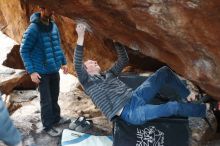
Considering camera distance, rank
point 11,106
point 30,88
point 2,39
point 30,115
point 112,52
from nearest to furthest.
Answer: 1. point 30,115
2. point 11,106
3. point 112,52
4. point 30,88
5. point 2,39

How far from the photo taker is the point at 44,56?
520 cm

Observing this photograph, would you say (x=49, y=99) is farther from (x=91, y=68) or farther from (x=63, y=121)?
(x=91, y=68)

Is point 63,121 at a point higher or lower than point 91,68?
lower

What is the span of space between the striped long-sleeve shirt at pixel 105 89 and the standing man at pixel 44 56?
0.80m

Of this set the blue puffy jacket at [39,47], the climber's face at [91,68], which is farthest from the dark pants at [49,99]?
the climber's face at [91,68]

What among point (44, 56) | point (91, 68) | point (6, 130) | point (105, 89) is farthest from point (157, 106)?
point (44, 56)

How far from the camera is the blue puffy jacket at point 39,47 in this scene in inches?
197

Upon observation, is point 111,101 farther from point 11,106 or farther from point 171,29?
point 11,106

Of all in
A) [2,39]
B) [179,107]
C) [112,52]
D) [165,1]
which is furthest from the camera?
[2,39]

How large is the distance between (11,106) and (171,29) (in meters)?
3.84

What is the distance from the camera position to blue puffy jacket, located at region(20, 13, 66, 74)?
5.01 m

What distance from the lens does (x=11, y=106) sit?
21.3ft

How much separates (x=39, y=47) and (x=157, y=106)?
1898mm

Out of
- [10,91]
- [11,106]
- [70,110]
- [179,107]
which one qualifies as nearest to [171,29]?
[179,107]
